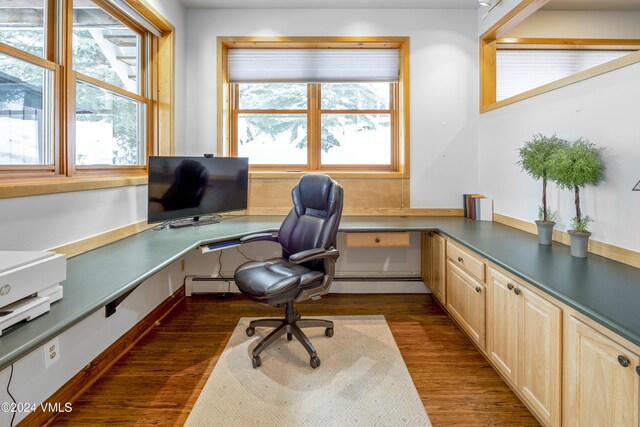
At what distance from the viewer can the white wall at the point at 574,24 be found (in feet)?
10.7

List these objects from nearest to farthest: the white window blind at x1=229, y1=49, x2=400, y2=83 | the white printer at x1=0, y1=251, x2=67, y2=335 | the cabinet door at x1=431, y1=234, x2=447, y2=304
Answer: the white printer at x1=0, y1=251, x2=67, y2=335 → the cabinet door at x1=431, y1=234, x2=447, y2=304 → the white window blind at x1=229, y1=49, x2=400, y2=83

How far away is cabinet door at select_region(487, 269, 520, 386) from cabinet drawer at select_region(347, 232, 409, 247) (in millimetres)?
937

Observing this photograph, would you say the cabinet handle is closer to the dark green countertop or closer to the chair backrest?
the dark green countertop

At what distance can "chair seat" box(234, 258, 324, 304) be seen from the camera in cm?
206

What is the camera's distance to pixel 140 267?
171 cm

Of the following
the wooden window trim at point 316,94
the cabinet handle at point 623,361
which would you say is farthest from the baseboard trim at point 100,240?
the cabinet handle at point 623,361

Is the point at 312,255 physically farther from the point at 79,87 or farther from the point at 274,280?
the point at 79,87

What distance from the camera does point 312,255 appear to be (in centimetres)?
218

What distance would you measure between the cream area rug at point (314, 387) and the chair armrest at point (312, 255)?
66 centimetres

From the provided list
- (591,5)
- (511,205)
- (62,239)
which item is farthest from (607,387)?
(591,5)

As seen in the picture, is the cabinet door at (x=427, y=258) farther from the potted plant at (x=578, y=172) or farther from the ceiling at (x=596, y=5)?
the ceiling at (x=596, y=5)

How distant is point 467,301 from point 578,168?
3.37 ft

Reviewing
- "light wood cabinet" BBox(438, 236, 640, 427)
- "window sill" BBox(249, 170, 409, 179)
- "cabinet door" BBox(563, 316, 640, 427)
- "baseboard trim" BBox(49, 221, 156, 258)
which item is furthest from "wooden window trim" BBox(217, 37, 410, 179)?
"cabinet door" BBox(563, 316, 640, 427)

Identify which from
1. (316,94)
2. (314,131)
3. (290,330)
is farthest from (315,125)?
(290,330)
